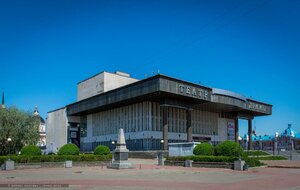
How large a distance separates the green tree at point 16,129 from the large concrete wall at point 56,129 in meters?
27.7

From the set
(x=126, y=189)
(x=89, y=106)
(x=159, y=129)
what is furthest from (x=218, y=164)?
(x=89, y=106)

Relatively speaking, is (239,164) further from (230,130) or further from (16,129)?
(230,130)

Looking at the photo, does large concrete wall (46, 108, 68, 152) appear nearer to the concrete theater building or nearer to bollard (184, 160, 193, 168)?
the concrete theater building

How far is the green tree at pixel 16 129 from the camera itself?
51250 millimetres

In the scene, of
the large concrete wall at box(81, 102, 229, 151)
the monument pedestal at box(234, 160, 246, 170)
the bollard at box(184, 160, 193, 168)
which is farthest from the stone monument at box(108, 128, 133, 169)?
the large concrete wall at box(81, 102, 229, 151)

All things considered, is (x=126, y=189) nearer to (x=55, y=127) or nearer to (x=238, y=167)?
(x=238, y=167)

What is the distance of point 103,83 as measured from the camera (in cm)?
7519

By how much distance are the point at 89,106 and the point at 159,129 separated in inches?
675

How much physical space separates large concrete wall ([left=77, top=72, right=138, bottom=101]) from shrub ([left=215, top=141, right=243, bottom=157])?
4545 centimetres

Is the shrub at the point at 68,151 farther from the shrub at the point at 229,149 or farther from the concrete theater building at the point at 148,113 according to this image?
the concrete theater building at the point at 148,113

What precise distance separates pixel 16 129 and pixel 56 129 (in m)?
34.1

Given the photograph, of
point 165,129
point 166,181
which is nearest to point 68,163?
point 166,181

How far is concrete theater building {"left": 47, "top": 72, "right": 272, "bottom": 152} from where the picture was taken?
2328 inches

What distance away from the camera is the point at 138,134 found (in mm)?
64625
